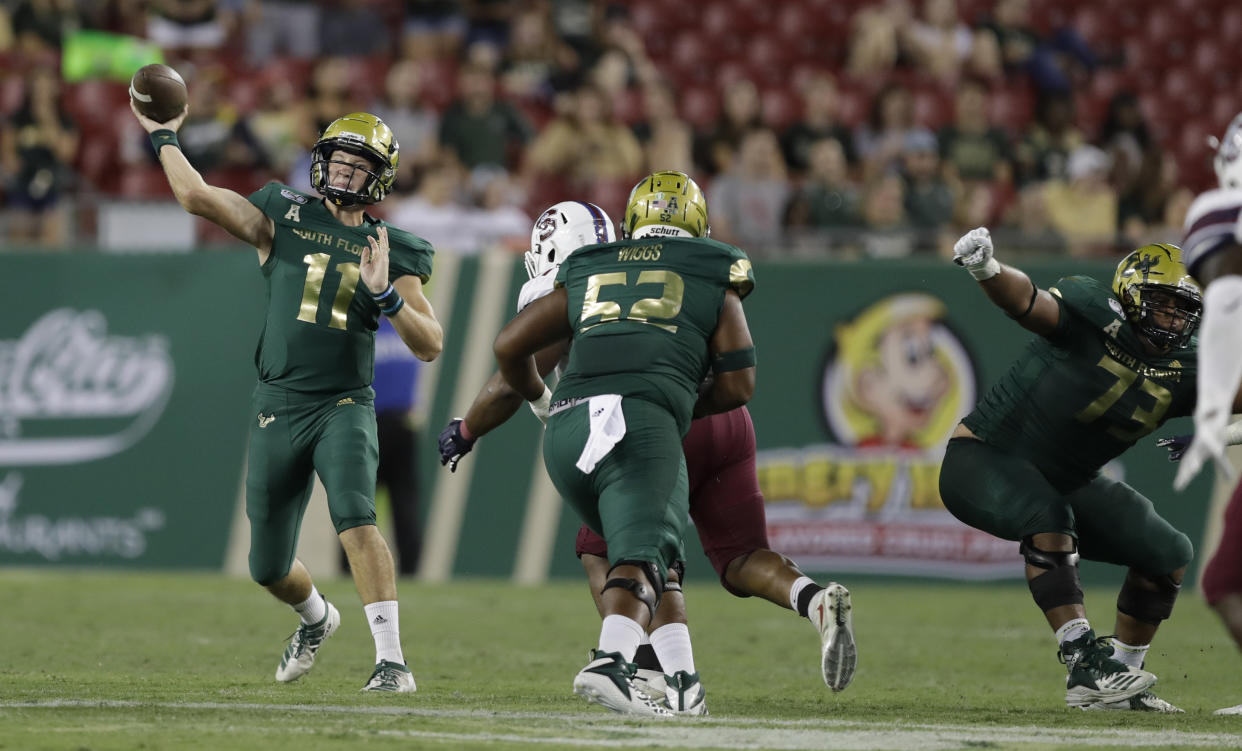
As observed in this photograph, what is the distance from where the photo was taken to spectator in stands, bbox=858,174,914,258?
1166cm

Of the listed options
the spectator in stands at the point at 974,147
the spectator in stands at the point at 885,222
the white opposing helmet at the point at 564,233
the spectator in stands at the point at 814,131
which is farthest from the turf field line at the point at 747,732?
the spectator in stands at the point at 974,147

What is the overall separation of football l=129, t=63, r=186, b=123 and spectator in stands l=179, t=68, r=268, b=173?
19.6ft

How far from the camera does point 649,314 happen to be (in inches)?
211

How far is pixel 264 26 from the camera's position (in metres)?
14.6

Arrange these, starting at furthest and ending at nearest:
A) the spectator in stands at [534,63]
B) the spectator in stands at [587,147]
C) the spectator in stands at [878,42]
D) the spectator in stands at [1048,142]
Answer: the spectator in stands at [878,42] → the spectator in stands at [534,63] → the spectator in stands at [1048,142] → the spectator in stands at [587,147]

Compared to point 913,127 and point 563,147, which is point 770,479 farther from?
point 913,127

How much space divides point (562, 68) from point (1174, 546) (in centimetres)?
929

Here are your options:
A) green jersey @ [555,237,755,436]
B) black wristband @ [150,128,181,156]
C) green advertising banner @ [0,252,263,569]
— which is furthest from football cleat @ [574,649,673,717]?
green advertising banner @ [0,252,263,569]

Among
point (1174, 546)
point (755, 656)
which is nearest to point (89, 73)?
point (755, 656)

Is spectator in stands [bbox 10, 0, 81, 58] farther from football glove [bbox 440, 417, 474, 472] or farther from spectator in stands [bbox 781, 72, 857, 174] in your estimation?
football glove [bbox 440, 417, 474, 472]

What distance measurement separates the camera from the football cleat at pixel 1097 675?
582 centimetres

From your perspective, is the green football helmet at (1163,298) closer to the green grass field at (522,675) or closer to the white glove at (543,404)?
the green grass field at (522,675)

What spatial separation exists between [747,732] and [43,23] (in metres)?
11.0

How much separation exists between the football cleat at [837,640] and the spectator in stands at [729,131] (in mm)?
8027
